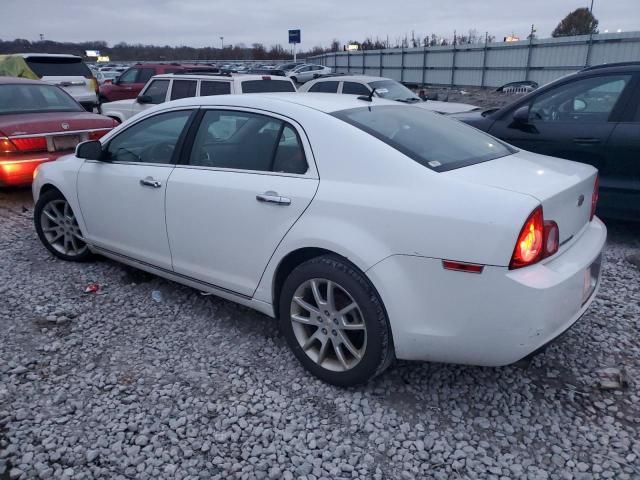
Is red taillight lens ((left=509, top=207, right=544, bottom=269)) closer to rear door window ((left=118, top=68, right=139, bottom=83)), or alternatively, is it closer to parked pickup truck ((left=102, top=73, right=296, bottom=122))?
parked pickup truck ((left=102, top=73, right=296, bottom=122))

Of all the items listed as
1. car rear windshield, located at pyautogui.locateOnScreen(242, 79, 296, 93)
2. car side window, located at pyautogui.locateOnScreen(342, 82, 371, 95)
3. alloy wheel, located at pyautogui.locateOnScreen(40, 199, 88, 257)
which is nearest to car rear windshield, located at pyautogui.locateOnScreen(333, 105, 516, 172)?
alloy wheel, located at pyautogui.locateOnScreen(40, 199, 88, 257)

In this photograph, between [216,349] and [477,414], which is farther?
[216,349]

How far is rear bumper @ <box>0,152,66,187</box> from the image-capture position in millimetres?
6270

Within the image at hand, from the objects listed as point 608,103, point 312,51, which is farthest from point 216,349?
point 312,51

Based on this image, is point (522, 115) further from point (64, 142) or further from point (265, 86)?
point (64, 142)

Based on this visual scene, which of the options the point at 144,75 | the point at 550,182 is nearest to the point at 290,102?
the point at 550,182

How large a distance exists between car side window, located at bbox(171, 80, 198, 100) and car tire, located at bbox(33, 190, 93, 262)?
4.30 m

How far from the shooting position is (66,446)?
8.42 ft

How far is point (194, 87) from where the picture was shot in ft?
28.0

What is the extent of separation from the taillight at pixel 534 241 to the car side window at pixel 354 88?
8.86m

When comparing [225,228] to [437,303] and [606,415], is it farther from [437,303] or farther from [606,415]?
[606,415]

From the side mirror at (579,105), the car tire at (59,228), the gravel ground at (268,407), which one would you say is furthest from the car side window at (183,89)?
the side mirror at (579,105)

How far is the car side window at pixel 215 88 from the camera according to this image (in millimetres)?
7982

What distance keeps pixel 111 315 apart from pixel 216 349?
38.6 inches
